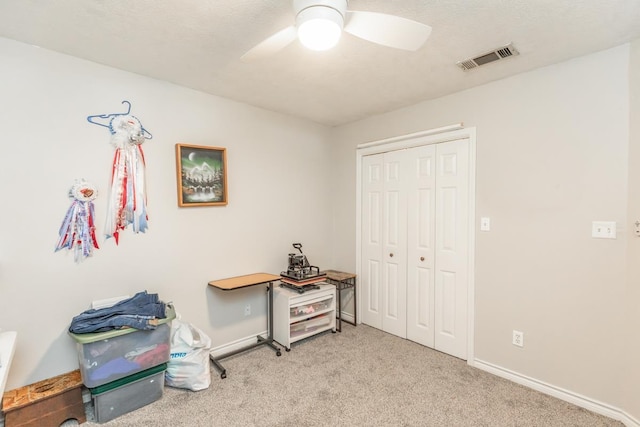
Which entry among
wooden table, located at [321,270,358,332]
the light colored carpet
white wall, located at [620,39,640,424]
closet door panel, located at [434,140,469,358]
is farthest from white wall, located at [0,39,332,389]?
white wall, located at [620,39,640,424]

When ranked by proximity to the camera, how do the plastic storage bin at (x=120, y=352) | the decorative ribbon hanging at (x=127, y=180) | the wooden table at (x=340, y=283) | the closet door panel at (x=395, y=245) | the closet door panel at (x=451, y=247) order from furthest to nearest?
the wooden table at (x=340, y=283) → the closet door panel at (x=395, y=245) → the closet door panel at (x=451, y=247) → the decorative ribbon hanging at (x=127, y=180) → the plastic storage bin at (x=120, y=352)

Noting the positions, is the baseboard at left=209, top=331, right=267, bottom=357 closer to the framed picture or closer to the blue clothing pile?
the blue clothing pile

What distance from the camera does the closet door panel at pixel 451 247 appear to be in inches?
111

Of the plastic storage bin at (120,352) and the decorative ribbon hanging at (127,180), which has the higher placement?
the decorative ribbon hanging at (127,180)

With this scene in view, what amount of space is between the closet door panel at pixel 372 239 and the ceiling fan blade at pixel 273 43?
2.06 metres

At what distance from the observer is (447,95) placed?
115 inches

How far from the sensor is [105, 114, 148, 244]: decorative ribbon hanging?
2.35 m

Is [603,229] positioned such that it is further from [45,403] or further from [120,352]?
[45,403]

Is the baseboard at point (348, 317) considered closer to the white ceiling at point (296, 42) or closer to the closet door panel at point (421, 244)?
the closet door panel at point (421, 244)

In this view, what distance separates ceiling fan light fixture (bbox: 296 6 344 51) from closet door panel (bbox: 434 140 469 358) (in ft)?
6.18

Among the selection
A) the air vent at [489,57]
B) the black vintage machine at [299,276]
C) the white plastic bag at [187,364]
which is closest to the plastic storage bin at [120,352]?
the white plastic bag at [187,364]

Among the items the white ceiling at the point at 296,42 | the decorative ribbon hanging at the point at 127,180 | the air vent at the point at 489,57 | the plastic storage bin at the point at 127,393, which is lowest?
the plastic storage bin at the point at 127,393

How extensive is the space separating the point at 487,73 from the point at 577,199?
1.15 meters

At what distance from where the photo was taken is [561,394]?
Result: 7.47 feet
